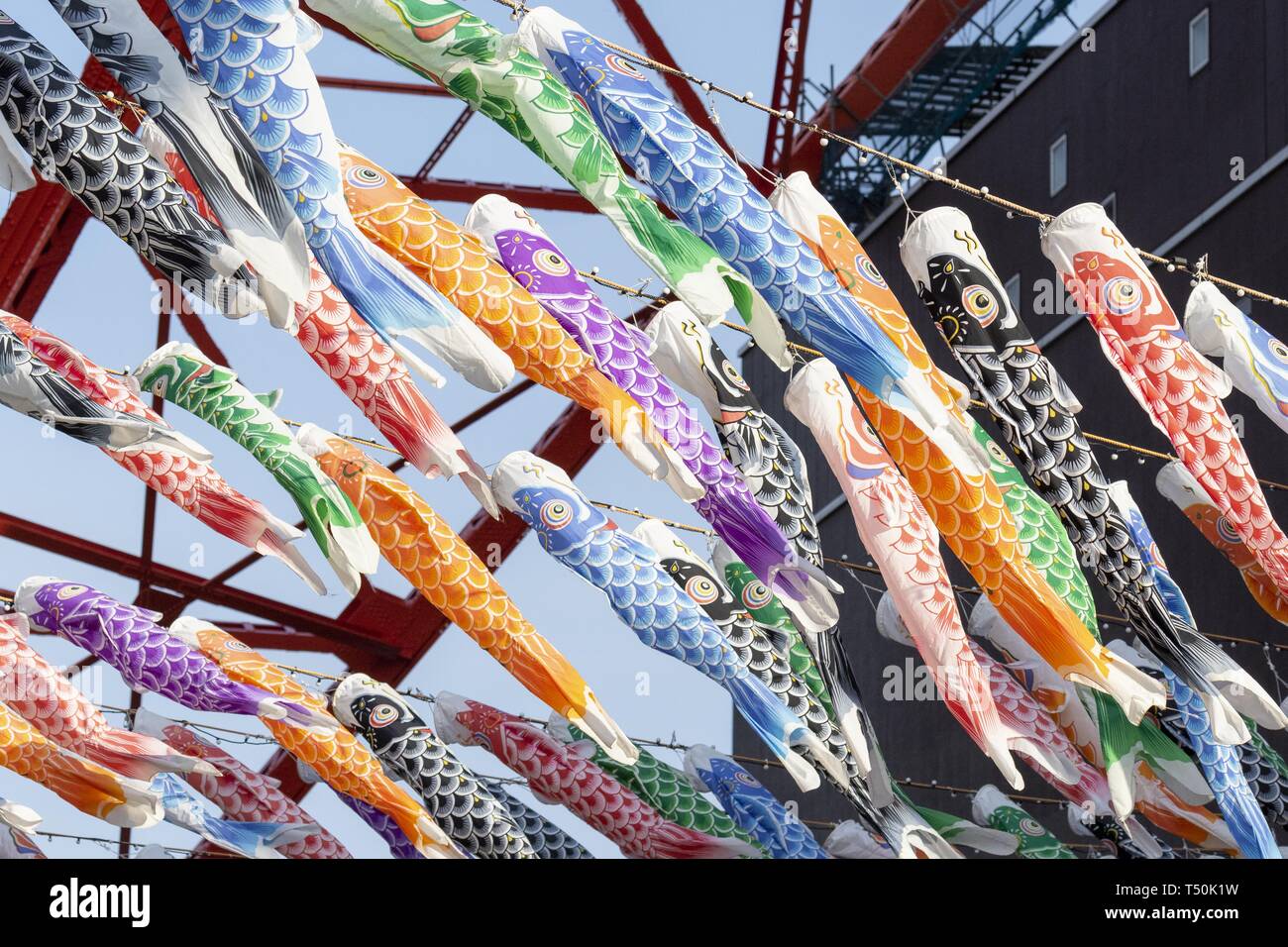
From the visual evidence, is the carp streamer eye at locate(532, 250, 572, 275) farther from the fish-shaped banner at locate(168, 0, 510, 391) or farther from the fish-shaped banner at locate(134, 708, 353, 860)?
the fish-shaped banner at locate(134, 708, 353, 860)

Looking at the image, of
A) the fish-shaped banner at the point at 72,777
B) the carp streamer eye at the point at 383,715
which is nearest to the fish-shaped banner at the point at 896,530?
the carp streamer eye at the point at 383,715

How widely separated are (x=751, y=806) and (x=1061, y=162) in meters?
7.54

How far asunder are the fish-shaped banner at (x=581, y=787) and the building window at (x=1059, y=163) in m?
7.39

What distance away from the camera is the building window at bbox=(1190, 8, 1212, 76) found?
1465 centimetres

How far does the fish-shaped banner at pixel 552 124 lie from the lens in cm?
781

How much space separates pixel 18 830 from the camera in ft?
31.7

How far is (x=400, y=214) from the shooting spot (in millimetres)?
8500

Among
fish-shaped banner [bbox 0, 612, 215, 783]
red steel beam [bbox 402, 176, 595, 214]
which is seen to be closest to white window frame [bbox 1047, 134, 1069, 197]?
red steel beam [bbox 402, 176, 595, 214]

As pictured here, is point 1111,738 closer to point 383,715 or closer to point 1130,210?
point 383,715

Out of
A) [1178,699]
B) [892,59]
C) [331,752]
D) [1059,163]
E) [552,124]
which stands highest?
[1059,163]

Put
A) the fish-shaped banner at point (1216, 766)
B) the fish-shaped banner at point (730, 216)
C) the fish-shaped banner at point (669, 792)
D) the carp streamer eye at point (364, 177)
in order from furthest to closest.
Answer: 1. the fish-shaped banner at point (669, 792)
2. the fish-shaped banner at point (1216, 766)
3. the carp streamer eye at point (364, 177)
4. the fish-shaped banner at point (730, 216)

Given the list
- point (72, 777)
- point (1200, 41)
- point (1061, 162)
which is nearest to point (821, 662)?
point (72, 777)

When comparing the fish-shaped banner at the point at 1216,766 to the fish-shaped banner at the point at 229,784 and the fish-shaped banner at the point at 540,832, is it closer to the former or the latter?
the fish-shaped banner at the point at 540,832
